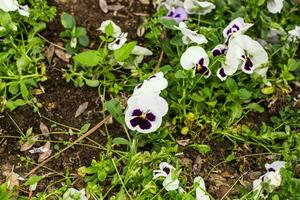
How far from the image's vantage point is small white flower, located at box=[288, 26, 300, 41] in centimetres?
286

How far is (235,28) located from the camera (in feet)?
9.16

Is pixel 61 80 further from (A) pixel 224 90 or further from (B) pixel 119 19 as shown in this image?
(A) pixel 224 90

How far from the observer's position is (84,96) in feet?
9.15

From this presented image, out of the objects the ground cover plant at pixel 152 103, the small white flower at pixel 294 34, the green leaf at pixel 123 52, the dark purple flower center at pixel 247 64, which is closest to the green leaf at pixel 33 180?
the ground cover plant at pixel 152 103

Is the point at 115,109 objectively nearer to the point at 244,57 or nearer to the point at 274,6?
the point at 244,57

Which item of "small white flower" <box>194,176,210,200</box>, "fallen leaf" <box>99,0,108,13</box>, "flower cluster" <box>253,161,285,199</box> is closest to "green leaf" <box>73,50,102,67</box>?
"fallen leaf" <box>99,0,108,13</box>

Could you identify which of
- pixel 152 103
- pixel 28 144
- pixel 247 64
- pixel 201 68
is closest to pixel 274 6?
pixel 247 64

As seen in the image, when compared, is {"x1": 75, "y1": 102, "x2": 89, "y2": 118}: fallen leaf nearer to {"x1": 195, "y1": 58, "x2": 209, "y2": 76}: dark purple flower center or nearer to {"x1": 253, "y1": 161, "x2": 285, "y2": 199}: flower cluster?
{"x1": 195, "y1": 58, "x2": 209, "y2": 76}: dark purple flower center

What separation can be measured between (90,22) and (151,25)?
0.28 metres

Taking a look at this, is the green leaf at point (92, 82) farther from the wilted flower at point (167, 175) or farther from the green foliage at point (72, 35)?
the wilted flower at point (167, 175)

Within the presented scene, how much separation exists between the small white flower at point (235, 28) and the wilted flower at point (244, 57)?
0.16 ft

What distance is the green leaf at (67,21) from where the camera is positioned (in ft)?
9.53

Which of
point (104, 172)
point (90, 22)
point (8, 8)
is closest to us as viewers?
point (104, 172)

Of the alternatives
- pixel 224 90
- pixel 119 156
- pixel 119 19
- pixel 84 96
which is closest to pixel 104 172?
pixel 119 156
